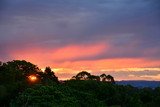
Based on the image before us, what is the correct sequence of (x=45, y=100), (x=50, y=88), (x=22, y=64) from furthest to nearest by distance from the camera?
(x=22, y=64)
(x=50, y=88)
(x=45, y=100)

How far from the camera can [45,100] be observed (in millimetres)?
60438

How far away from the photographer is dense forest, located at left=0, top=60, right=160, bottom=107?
6081 centimetres

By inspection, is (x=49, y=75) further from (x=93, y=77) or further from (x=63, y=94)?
(x=63, y=94)

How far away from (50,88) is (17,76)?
1509 cm

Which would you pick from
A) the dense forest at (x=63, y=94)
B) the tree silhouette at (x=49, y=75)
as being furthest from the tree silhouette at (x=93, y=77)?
the dense forest at (x=63, y=94)

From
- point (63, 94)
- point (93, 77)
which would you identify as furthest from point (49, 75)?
point (63, 94)

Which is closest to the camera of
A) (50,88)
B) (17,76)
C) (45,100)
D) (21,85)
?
(45,100)

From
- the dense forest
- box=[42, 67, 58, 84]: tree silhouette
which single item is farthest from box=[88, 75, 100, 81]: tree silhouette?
the dense forest

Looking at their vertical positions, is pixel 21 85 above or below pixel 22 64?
below

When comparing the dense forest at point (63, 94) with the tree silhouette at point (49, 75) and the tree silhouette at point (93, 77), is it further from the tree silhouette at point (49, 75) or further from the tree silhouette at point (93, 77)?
the tree silhouette at point (93, 77)

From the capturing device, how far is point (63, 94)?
63.5 meters

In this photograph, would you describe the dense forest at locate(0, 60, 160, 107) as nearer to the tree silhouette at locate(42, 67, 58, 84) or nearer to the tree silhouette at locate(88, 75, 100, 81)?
the tree silhouette at locate(42, 67, 58, 84)

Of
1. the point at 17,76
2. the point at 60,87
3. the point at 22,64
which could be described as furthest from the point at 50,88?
the point at 22,64

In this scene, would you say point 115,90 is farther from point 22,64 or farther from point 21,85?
point 22,64
